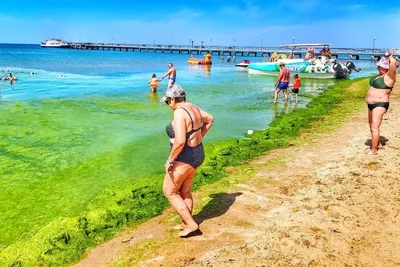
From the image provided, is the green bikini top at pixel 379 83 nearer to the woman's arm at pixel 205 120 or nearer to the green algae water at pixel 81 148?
the green algae water at pixel 81 148

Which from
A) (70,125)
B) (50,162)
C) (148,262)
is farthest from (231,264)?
(70,125)

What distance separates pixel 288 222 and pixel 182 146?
6.32ft

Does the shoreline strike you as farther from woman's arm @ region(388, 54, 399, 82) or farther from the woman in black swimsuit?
woman's arm @ region(388, 54, 399, 82)

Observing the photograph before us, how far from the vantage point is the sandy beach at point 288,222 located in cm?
383

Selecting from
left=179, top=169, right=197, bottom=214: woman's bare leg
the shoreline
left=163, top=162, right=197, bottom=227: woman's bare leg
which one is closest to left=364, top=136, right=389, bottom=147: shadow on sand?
the shoreline

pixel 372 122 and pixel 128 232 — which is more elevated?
pixel 372 122

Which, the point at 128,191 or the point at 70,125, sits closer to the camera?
the point at 128,191

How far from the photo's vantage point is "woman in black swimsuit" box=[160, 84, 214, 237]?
12.1ft

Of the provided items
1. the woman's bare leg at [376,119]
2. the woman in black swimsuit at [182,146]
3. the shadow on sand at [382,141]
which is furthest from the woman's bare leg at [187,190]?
the shadow on sand at [382,141]

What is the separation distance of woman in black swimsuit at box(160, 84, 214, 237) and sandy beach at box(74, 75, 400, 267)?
0.50 m

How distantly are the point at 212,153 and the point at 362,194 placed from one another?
3603mm

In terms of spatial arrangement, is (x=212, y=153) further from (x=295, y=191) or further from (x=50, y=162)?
(x=50, y=162)

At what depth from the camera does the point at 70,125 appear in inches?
447

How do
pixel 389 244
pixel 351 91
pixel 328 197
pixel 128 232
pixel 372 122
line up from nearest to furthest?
1. pixel 389 244
2. pixel 128 232
3. pixel 328 197
4. pixel 372 122
5. pixel 351 91
